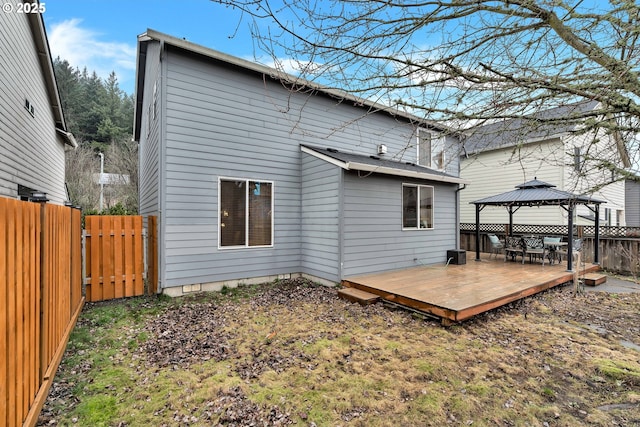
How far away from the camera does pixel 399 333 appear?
168 inches

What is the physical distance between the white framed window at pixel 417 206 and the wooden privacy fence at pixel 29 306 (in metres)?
6.84

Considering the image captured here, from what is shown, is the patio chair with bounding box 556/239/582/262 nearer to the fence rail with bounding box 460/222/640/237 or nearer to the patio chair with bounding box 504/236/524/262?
the fence rail with bounding box 460/222/640/237

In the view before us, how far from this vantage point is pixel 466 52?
105 inches

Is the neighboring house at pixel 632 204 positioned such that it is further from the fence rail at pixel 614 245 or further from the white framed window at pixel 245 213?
the white framed window at pixel 245 213

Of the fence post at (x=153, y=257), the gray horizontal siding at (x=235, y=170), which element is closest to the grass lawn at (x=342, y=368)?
the fence post at (x=153, y=257)

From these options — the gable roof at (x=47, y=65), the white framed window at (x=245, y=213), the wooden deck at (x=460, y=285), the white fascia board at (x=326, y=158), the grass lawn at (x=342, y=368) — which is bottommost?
the grass lawn at (x=342, y=368)

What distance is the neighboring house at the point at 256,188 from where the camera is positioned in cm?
588

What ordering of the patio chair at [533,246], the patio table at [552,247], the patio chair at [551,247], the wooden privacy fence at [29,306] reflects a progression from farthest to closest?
1. the patio chair at [551,247]
2. the patio table at [552,247]
3. the patio chair at [533,246]
4. the wooden privacy fence at [29,306]

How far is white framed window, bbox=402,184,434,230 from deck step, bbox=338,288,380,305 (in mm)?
2611

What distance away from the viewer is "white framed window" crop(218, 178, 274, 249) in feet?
21.0

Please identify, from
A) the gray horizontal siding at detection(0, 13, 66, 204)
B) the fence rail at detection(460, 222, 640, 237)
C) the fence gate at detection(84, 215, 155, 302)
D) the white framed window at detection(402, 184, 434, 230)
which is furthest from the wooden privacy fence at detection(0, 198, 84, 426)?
the fence rail at detection(460, 222, 640, 237)

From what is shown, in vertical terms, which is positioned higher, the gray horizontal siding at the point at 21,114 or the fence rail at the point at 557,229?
the gray horizontal siding at the point at 21,114

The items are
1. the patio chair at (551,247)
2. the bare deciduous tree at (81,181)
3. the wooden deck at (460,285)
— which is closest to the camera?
the wooden deck at (460,285)

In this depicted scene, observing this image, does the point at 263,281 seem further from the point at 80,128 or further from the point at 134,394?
the point at 80,128
